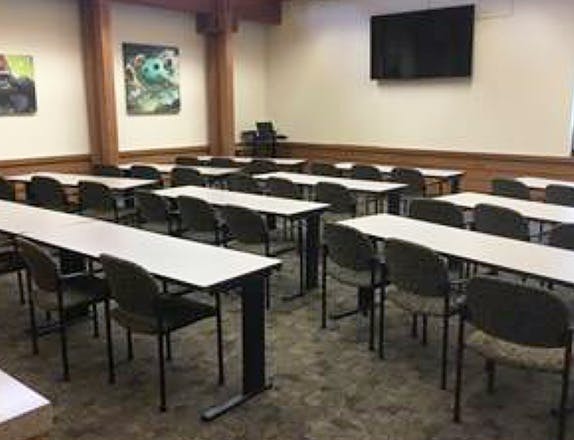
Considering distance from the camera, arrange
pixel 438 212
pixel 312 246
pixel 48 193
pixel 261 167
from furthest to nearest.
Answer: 1. pixel 261 167
2. pixel 48 193
3. pixel 312 246
4. pixel 438 212

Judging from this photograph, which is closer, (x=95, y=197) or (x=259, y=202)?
(x=259, y=202)

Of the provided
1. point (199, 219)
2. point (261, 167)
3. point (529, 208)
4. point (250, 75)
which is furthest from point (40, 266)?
point (250, 75)

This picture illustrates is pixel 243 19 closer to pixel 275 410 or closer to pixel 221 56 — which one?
pixel 221 56

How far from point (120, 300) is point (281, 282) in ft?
6.93

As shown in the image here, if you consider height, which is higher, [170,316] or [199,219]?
[199,219]

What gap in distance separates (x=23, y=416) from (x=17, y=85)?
7191 millimetres

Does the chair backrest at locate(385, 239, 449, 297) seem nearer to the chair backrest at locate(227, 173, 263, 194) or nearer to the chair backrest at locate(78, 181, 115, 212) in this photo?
the chair backrest at locate(227, 173, 263, 194)

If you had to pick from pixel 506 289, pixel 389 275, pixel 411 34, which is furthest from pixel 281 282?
pixel 411 34

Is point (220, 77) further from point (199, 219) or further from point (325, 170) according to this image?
point (199, 219)

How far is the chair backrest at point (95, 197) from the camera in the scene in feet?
17.8

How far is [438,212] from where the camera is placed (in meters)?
4.13

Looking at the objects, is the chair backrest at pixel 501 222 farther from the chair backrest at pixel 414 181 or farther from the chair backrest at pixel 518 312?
the chair backrest at pixel 414 181

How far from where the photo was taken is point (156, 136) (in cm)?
908

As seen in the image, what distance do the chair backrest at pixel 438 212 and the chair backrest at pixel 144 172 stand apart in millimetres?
3493
